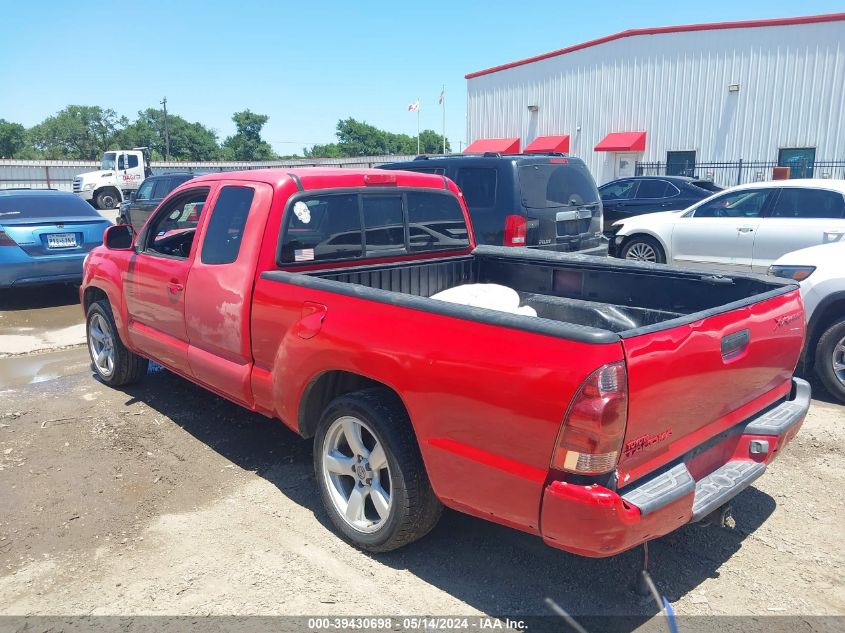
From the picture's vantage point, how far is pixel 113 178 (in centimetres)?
2853

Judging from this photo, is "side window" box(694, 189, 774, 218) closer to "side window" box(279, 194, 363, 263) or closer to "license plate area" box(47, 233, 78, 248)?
"side window" box(279, 194, 363, 263)

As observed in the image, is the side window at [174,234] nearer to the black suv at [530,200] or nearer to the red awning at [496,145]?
the black suv at [530,200]

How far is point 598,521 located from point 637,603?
866mm

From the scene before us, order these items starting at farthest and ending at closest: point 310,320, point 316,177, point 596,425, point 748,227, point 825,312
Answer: point 748,227
point 825,312
point 316,177
point 310,320
point 596,425

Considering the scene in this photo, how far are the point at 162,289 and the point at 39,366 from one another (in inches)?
123

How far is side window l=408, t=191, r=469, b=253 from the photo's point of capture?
4621 millimetres

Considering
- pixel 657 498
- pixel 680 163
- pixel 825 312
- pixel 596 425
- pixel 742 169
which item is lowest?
pixel 657 498

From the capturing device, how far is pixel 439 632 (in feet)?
9.20

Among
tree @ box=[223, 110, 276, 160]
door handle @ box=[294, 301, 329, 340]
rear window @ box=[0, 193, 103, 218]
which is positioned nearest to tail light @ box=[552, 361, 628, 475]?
door handle @ box=[294, 301, 329, 340]

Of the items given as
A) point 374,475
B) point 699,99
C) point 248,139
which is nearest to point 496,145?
point 699,99

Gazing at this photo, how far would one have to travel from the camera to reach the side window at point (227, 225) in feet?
13.4

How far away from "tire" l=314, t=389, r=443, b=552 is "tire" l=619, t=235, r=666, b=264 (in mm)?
7831

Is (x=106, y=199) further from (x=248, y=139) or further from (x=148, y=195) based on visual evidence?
(x=248, y=139)

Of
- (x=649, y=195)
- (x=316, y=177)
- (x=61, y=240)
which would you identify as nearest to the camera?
(x=316, y=177)
